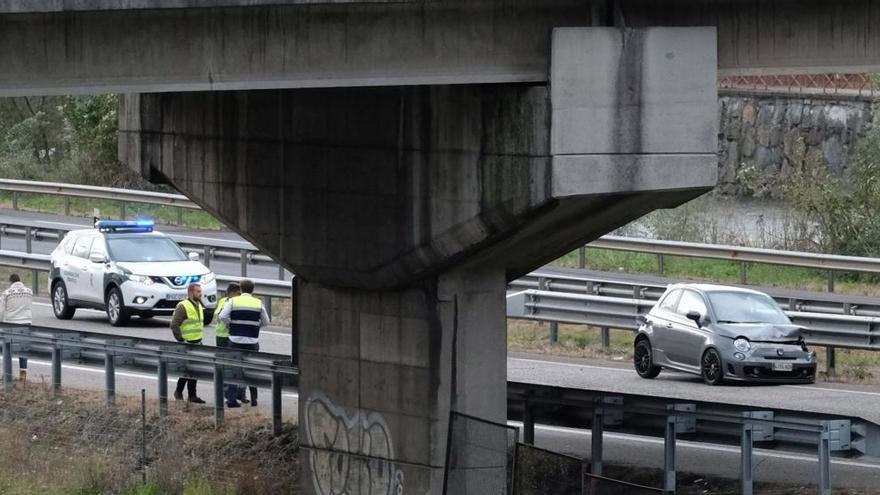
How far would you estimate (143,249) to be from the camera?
2836 cm

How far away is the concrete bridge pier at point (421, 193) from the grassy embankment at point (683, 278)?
9110mm

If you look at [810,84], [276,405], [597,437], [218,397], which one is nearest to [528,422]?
[597,437]

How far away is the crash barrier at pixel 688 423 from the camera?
1568 cm

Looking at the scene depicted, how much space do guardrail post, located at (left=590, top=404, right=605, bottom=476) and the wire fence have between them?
2815cm

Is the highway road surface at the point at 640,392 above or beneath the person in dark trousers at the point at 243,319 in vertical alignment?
beneath

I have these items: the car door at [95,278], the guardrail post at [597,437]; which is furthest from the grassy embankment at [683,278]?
the guardrail post at [597,437]

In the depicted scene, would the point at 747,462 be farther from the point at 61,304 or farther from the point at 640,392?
the point at 61,304

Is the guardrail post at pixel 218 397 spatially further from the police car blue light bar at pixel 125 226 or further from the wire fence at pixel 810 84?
the wire fence at pixel 810 84

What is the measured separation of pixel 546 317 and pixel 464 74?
1222cm

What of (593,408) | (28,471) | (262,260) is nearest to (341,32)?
(593,408)

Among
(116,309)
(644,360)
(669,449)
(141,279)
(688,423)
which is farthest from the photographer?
(116,309)

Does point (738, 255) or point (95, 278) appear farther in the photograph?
point (738, 255)

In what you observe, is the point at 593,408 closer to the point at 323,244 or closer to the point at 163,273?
the point at 323,244

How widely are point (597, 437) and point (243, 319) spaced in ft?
18.2
